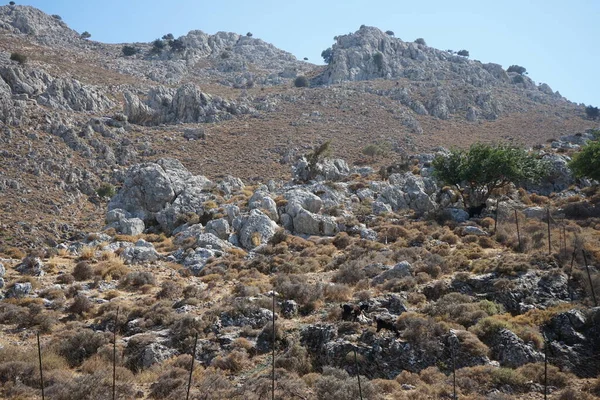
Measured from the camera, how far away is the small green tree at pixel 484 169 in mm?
33875

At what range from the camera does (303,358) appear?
14242mm

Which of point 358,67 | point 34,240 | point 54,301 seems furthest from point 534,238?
point 358,67

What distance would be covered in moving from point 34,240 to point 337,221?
878 inches

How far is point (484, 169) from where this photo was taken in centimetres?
3416

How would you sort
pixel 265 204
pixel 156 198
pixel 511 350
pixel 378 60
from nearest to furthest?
pixel 511 350 → pixel 265 204 → pixel 156 198 → pixel 378 60

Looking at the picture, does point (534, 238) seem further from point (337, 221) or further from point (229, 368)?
point (229, 368)

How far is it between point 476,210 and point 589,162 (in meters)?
9.89

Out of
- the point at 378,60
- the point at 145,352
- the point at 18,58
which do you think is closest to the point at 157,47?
the point at 18,58

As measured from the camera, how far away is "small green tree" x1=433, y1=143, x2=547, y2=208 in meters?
33.9

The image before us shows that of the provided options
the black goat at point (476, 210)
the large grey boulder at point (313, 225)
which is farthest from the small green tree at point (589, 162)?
the large grey boulder at point (313, 225)

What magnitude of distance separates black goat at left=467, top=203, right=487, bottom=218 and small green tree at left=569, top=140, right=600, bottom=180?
853cm

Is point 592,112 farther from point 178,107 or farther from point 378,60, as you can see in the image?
point 178,107

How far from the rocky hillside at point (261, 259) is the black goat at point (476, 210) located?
760 millimetres

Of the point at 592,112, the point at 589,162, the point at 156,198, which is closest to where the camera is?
the point at 589,162
